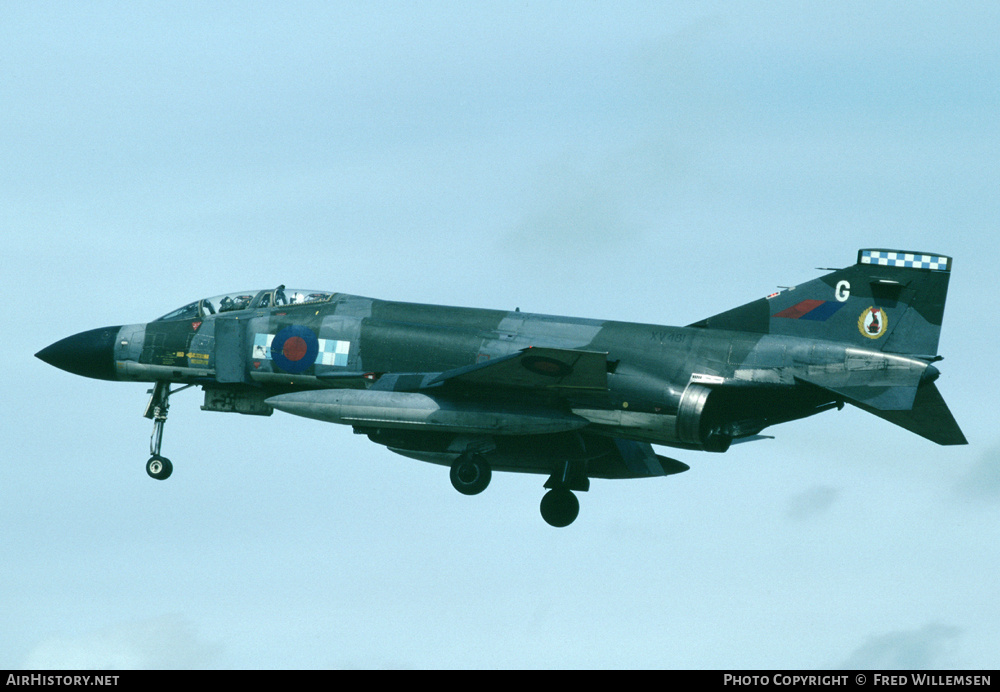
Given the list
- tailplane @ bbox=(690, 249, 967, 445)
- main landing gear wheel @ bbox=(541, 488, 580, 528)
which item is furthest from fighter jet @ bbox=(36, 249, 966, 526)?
main landing gear wheel @ bbox=(541, 488, 580, 528)

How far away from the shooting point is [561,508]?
29.0 meters

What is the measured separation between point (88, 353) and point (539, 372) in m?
9.06

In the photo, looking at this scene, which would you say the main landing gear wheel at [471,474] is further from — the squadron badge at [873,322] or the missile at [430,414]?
the squadron badge at [873,322]

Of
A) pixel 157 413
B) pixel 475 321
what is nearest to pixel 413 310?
pixel 475 321

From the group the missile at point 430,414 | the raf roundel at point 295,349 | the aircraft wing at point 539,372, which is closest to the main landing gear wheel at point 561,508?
the missile at point 430,414

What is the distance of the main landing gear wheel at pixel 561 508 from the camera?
2897 cm

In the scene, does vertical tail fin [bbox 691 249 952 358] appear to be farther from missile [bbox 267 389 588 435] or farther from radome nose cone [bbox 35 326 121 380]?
radome nose cone [bbox 35 326 121 380]

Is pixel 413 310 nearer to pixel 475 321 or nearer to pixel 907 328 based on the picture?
pixel 475 321

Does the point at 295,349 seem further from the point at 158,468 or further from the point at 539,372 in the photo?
the point at 539,372

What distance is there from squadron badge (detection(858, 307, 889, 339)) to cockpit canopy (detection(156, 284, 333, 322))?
9845 millimetres

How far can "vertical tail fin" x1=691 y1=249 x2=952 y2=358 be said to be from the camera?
25.8 meters

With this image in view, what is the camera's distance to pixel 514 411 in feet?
85.8

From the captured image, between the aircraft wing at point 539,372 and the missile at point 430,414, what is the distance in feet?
1.38

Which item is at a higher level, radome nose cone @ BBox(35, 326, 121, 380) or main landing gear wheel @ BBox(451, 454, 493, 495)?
radome nose cone @ BBox(35, 326, 121, 380)
